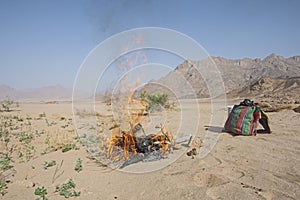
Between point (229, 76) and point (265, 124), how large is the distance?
6433 centimetres

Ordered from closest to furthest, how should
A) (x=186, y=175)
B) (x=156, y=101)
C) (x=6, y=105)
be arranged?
(x=186, y=175) → (x=156, y=101) → (x=6, y=105)

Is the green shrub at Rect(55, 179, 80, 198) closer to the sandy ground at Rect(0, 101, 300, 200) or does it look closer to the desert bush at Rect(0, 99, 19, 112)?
the sandy ground at Rect(0, 101, 300, 200)

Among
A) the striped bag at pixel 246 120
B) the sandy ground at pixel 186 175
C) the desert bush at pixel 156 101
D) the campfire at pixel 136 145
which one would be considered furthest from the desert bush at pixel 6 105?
the striped bag at pixel 246 120

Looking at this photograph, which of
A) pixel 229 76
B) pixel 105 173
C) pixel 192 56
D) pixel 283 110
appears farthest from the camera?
pixel 229 76

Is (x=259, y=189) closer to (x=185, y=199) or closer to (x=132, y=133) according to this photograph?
(x=185, y=199)

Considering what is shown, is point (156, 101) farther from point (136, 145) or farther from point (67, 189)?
point (67, 189)

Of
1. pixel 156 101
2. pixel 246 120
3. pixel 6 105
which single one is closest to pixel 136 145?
pixel 246 120

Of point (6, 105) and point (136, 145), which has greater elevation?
point (6, 105)

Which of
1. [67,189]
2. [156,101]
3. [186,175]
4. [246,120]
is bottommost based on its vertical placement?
[67,189]

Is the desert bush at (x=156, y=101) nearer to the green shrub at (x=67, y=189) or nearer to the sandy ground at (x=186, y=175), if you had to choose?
the sandy ground at (x=186, y=175)

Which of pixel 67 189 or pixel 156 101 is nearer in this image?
pixel 67 189

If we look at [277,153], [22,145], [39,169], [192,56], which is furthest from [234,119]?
[22,145]

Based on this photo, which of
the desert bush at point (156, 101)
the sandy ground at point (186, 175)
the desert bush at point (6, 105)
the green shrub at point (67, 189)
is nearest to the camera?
the sandy ground at point (186, 175)

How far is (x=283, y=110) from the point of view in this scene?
45.4 feet
